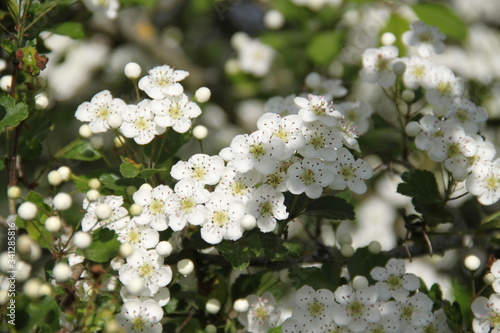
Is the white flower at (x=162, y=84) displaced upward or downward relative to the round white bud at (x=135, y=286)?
upward

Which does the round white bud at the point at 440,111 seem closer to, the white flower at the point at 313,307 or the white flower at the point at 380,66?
the white flower at the point at 380,66

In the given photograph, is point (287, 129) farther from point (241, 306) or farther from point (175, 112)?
point (241, 306)

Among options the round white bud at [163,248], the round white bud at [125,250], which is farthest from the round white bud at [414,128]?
the round white bud at [125,250]

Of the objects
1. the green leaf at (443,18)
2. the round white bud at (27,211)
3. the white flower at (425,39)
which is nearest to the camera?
the round white bud at (27,211)

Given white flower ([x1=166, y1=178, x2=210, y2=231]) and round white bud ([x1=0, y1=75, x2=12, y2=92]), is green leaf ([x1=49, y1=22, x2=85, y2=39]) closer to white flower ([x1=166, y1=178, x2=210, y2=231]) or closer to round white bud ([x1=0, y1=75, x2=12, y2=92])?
round white bud ([x1=0, y1=75, x2=12, y2=92])

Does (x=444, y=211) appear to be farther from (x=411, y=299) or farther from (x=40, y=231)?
(x=40, y=231)

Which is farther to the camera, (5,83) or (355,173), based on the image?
(5,83)

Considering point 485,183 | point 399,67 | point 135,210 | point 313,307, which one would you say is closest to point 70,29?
point 135,210
